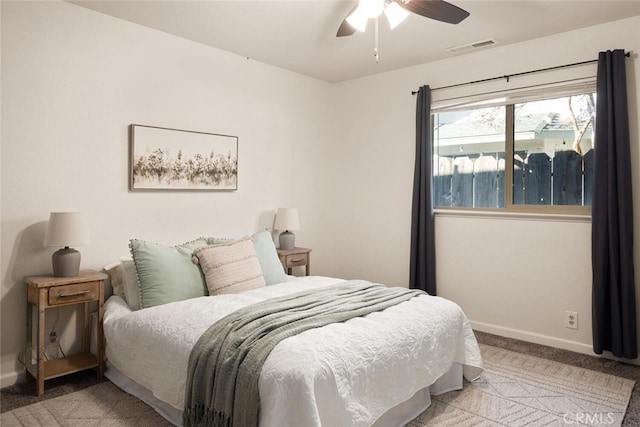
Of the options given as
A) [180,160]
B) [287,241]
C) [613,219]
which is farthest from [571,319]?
[180,160]

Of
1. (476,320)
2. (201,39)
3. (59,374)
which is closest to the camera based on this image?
(59,374)

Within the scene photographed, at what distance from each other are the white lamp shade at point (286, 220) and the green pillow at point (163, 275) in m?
1.27

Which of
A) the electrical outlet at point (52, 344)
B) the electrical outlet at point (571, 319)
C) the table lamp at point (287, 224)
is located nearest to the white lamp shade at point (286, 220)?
the table lamp at point (287, 224)

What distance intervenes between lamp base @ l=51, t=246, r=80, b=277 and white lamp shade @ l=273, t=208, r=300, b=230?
6.09 feet

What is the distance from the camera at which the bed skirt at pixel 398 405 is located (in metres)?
2.28

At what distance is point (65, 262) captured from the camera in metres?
2.73

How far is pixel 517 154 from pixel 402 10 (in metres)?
1.96

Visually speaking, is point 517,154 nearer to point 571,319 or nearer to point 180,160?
point 571,319

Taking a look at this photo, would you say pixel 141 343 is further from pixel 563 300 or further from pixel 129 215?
pixel 563 300

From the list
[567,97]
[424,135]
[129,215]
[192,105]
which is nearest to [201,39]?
[192,105]

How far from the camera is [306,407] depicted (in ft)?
5.58

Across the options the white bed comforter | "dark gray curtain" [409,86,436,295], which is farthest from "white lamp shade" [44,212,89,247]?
"dark gray curtain" [409,86,436,295]

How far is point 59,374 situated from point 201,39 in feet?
8.80

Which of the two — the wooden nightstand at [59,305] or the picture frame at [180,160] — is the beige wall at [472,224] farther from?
the wooden nightstand at [59,305]
